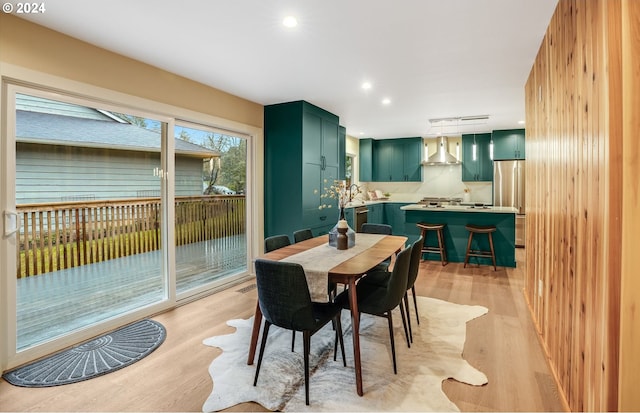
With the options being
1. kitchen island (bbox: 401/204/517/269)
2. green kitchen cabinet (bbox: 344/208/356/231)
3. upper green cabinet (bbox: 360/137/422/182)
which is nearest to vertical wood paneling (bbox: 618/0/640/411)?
kitchen island (bbox: 401/204/517/269)

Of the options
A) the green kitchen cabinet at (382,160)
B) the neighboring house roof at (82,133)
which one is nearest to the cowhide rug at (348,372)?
the neighboring house roof at (82,133)

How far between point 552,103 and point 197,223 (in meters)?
3.69

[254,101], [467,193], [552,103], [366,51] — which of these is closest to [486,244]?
[467,193]

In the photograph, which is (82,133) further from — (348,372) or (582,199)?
(582,199)

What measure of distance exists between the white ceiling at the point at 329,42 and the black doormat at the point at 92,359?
2.50m

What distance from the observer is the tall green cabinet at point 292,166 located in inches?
180

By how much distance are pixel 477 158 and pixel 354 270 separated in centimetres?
606

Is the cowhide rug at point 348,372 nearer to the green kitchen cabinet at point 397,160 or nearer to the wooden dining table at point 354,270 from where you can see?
the wooden dining table at point 354,270

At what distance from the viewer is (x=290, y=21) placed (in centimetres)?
241

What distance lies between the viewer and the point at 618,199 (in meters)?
1.27

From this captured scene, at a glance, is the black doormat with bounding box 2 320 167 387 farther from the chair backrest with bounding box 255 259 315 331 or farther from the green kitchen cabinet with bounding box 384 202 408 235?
the green kitchen cabinet with bounding box 384 202 408 235

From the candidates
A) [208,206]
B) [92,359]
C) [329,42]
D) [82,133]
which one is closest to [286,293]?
[92,359]

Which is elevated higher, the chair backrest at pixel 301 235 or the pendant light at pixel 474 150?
the pendant light at pixel 474 150

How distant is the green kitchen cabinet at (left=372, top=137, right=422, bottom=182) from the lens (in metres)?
7.67
